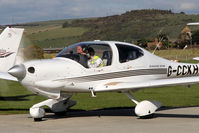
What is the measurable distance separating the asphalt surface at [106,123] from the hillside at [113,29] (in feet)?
317

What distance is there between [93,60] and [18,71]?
7.33 feet

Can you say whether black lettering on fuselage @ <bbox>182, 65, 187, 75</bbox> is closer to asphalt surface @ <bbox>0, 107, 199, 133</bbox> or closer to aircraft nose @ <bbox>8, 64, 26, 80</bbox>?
asphalt surface @ <bbox>0, 107, 199, 133</bbox>

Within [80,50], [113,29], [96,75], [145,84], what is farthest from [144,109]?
[113,29]

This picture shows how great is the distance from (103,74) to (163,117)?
215 cm

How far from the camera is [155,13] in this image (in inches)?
7136

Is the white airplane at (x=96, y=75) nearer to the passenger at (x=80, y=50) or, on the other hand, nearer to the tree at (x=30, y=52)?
the passenger at (x=80, y=50)

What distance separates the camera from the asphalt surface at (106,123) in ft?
32.8

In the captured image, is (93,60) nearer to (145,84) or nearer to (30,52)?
(145,84)

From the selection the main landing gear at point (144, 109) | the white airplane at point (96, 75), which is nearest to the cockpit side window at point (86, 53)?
the white airplane at point (96, 75)

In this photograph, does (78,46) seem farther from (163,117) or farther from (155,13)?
(155,13)

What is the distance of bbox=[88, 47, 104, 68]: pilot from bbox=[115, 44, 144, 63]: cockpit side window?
63 centimetres

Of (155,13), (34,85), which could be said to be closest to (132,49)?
(34,85)

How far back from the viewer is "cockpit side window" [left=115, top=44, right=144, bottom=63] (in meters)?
12.3

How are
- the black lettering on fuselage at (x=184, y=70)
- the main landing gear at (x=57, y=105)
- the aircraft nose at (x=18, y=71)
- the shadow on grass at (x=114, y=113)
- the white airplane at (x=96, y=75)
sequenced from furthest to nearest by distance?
the black lettering on fuselage at (x=184, y=70)
the shadow on grass at (x=114, y=113)
the main landing gear at (x=57, y=105)
the white airplane at (x=96, y=75)
the aircraft nose at (x=18, y=71)
